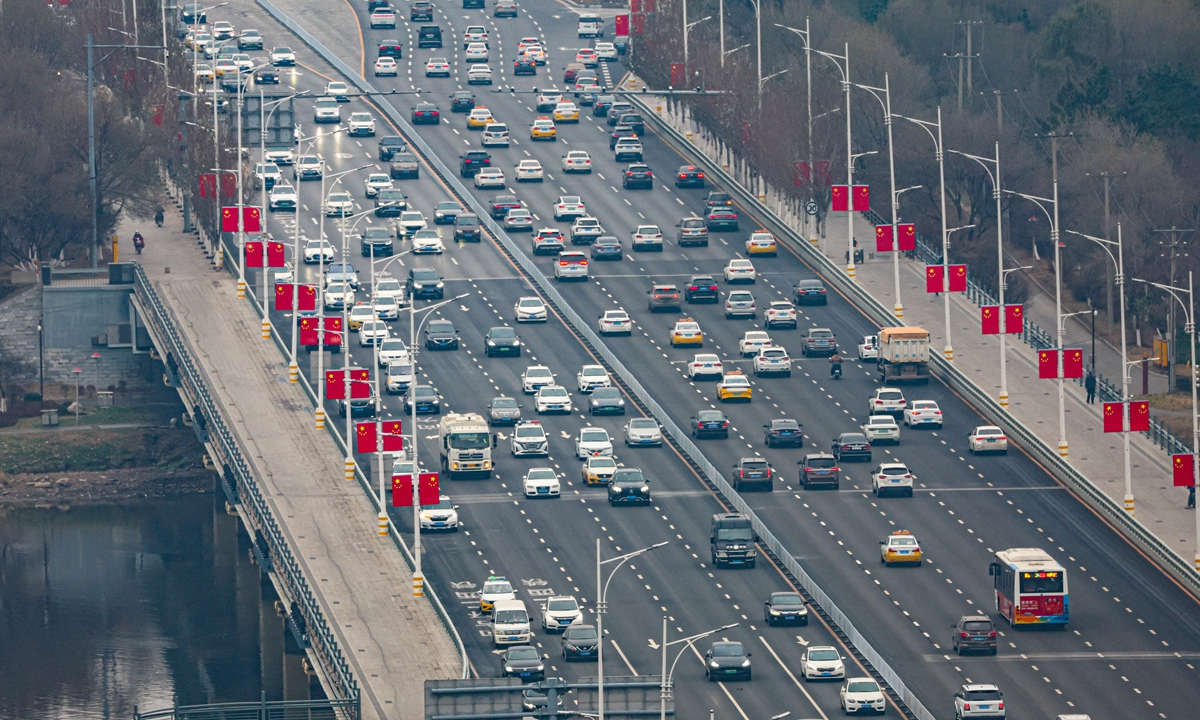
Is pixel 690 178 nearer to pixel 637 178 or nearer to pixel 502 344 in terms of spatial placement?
pixel 637 178

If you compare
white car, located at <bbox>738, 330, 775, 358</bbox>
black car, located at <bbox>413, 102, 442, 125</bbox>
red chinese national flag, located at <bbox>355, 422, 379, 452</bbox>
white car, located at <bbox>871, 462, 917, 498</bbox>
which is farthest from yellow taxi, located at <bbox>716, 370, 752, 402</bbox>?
black car, located at <bbox>413, 102, 442, 125</bbox>

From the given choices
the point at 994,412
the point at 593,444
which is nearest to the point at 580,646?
the point at 593,444

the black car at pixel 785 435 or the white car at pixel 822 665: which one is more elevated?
the black car at pixel 785 435

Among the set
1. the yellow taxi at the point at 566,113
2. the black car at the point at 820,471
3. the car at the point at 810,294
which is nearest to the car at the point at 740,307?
the car at the point at 810,294

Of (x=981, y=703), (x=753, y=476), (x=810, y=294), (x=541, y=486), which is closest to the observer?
(x=981, y=703)

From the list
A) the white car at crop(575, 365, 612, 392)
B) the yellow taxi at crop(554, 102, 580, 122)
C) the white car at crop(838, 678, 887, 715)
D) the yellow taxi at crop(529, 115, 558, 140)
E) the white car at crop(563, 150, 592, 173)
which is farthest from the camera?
the yellow taxi at crop(554, 102, 580, 122)

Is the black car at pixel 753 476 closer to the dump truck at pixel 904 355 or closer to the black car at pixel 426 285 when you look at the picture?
the dump truck at pixel 904 355

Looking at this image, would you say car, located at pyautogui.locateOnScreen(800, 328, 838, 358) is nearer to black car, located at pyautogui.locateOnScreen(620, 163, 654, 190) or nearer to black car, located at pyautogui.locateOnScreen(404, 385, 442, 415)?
black car, located at pyautogui.locateOnScreen(404, 385, 442, 415)
